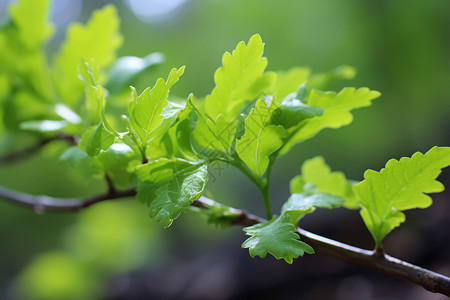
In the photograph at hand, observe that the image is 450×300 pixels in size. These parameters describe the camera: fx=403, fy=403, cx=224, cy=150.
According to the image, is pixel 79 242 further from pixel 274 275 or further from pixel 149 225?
pixel 274 275

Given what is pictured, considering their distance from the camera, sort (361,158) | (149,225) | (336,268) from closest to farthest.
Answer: (336,268) → (149,225) → (361,158)

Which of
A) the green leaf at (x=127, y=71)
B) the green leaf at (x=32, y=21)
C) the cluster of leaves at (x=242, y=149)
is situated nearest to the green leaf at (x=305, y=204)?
the cluster of leaves at (x=242, y=149)

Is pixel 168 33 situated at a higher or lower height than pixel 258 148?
lower

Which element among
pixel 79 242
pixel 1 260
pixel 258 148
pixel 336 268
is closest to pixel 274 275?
pixel 336 268

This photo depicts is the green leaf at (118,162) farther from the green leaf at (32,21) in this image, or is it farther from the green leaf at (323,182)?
the green leaf at (32,21)

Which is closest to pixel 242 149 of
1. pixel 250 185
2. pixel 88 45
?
pixel 88 45

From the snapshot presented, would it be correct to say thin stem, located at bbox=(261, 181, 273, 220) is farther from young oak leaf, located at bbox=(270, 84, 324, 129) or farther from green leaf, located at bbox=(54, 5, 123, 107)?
green leaf, located at bbox=(54, 5, 123, 107)

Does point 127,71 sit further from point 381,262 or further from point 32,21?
point 381,262
